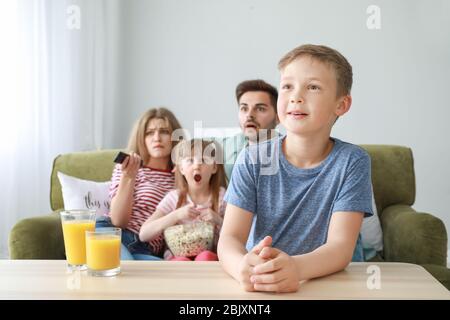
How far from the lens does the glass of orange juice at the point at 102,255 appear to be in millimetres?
1021

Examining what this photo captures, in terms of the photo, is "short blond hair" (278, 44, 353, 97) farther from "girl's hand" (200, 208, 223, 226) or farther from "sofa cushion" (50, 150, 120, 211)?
"sofa cushion" (50, 150, 120, 211)

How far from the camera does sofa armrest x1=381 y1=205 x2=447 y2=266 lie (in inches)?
75.0

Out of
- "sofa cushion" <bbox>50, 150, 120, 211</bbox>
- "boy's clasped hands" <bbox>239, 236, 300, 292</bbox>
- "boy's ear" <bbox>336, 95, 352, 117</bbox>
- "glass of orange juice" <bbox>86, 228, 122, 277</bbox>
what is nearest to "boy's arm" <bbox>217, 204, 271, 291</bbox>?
"boy's clasped hands" <bbox>239, 236, 300, 292</bbox>

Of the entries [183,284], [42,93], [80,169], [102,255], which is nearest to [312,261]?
[183,284]

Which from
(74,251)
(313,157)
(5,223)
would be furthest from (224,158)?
(5,223)

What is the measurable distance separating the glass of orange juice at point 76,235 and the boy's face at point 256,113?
1.21m

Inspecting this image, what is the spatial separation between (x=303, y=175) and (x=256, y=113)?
1.06 m

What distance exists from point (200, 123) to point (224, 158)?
4.47 feet

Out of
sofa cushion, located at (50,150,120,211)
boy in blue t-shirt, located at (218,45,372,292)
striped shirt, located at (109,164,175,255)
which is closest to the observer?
boy in blue t-shirt, located at (218,45,372,292)

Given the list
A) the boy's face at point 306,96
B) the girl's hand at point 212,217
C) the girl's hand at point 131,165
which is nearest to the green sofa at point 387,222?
the girl's hand at point 131,165

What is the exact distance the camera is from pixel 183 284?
3.12 feet

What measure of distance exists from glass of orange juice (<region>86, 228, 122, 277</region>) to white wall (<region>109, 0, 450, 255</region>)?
2677 millimetres

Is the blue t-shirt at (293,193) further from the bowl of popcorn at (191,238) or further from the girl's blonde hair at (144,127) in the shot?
the girl's blonde hair at (144,127)
